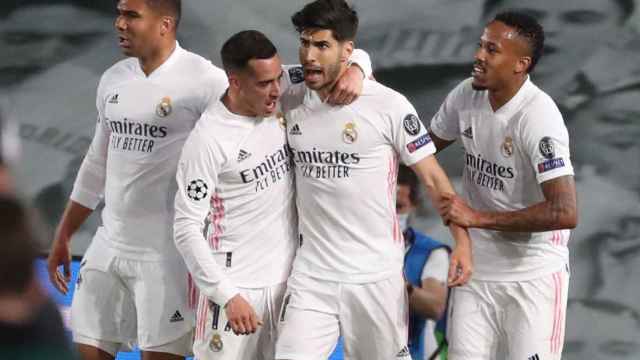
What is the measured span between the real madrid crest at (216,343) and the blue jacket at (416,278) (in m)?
1.51

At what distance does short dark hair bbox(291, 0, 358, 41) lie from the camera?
3.88m

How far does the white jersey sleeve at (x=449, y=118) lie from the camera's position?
4.39 meters

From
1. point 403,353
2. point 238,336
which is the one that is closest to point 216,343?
point 238,336

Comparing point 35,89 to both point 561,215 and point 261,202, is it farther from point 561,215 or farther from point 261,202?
point 561,215

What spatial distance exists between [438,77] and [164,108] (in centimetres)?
274

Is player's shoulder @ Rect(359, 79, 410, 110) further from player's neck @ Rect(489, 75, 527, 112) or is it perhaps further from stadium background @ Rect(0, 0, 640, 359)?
stadium background @ Rect(0, 0, 640, 359)

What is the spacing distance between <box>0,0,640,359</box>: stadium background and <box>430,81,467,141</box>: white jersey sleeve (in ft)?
6.35

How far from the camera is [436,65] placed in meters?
6.54

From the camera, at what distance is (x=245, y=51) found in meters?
3.79

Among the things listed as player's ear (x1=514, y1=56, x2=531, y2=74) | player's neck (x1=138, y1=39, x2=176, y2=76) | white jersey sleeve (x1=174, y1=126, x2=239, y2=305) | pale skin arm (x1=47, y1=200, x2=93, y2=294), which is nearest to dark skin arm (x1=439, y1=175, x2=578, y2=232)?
player's ear (x1=514, y1=56, x2=531, y2=74)

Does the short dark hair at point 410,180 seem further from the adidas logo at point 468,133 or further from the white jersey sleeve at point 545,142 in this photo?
the white jersey sleeve at point 545,142

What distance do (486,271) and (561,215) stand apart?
0.42m

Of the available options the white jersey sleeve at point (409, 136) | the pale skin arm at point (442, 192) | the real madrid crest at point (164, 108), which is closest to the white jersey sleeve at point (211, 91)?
the real madrid crest at point (164, 108)

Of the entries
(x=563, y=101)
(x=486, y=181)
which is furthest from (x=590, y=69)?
(x=486, y=181)
